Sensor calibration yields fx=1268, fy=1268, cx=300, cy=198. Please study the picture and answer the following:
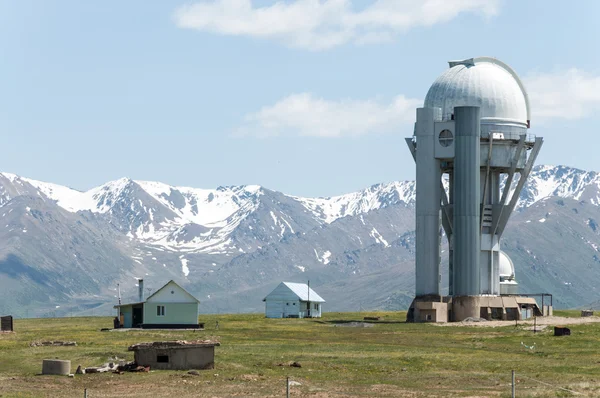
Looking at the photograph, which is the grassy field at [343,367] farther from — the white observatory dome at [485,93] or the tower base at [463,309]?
the white observatory dome at [485,93]

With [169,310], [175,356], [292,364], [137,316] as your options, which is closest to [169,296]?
[169,310]

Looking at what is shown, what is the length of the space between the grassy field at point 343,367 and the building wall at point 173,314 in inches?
1078

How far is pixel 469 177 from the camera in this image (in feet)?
554

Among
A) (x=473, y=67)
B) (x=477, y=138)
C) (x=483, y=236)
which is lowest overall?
(x=483, y=236)

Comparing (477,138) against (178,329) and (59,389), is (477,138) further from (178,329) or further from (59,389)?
(59,389)

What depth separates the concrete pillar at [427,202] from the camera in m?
171

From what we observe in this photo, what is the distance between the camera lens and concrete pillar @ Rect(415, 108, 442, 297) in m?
171

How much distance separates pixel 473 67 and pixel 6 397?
12838 cm

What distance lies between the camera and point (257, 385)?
6906cm

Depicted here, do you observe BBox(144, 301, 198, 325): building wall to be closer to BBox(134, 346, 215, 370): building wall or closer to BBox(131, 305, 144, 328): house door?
BBox(131, 305, 144, 328): house door

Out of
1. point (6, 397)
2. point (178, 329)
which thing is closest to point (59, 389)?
point (6, 397)

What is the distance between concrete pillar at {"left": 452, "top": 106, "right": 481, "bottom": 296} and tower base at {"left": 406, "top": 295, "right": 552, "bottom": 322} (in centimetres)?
183

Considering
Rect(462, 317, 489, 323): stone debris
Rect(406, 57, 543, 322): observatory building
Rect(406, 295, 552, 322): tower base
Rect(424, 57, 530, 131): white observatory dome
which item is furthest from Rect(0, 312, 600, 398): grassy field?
Rect(424, 57, 530, 131): white observatory dome

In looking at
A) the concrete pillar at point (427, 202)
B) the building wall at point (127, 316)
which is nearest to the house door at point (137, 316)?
the building wall at point (127, 316)
